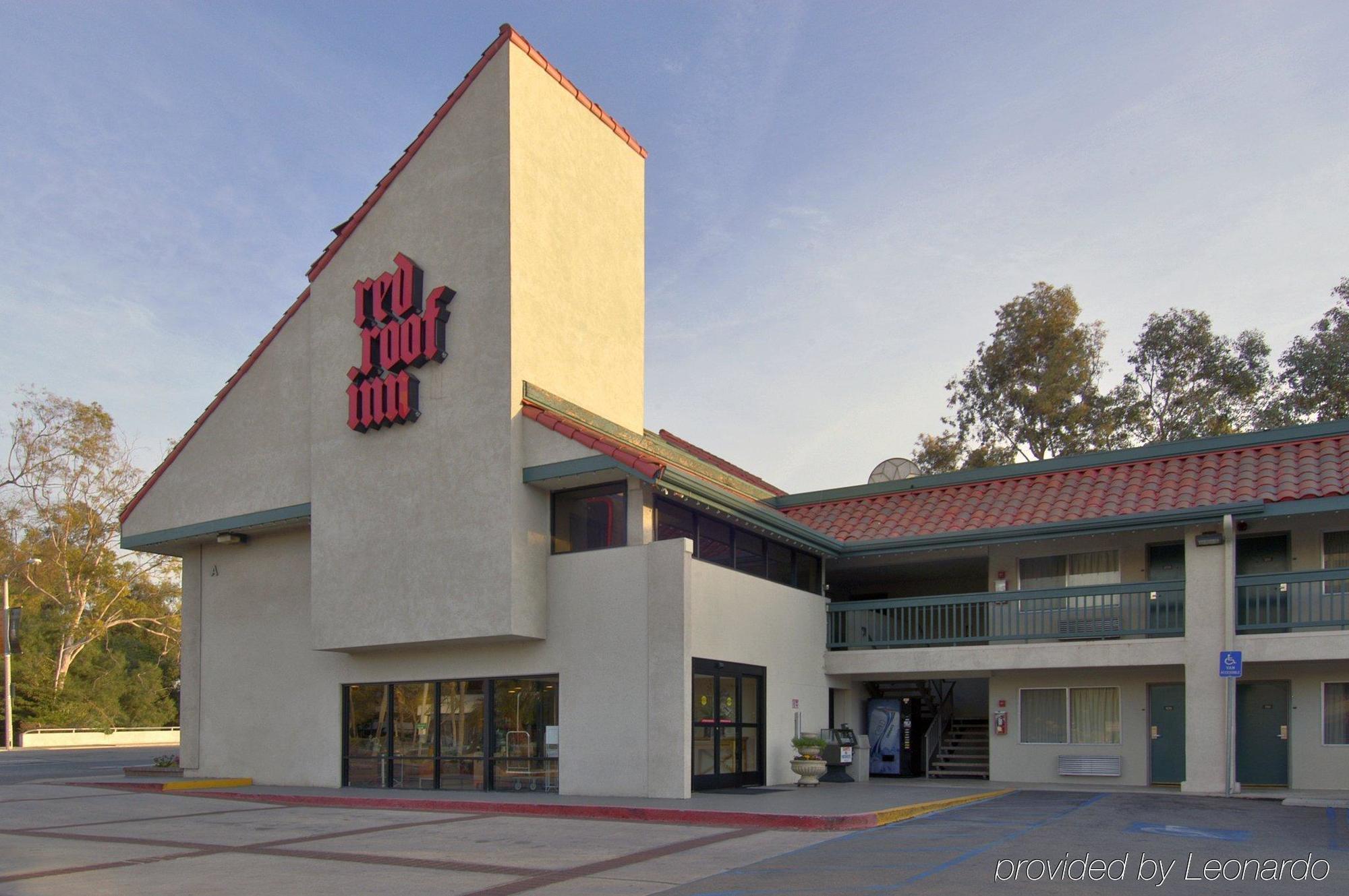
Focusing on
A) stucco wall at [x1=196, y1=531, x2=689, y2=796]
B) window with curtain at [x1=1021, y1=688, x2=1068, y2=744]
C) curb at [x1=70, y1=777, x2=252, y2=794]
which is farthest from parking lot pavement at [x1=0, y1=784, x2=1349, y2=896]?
window with curtain at [x1=1021, y1=688, x2=1068, y2=744]

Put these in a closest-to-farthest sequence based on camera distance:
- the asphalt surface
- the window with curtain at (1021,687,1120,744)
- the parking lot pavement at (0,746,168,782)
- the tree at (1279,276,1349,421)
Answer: the window with curtain at (1021,687,1120,744)
the asphalt surface
the parking lot pavement at (0,746,168,782)
the tree at (1279,276,1349,421)

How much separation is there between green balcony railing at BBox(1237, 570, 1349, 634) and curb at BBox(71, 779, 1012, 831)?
544 cm

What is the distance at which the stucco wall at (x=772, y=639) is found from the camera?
1962 centimetres

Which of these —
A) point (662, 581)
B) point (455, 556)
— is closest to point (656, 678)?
point (662, 581)

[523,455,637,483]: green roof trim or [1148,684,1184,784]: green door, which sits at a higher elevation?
[523,455,637,483]: green roof trim

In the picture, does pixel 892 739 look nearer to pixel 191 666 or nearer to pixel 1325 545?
pixel 1325 545

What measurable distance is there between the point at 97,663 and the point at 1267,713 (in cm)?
5742

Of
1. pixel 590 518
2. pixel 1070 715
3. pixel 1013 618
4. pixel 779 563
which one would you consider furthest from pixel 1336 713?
pixel 590 518

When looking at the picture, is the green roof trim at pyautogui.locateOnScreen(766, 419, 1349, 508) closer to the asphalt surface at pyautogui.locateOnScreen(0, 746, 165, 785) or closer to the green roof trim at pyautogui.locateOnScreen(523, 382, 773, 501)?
the green roof trim at pyautogui.locateOnScreen(523, 382, 773, 501)

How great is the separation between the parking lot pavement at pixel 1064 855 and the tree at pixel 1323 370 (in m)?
27.7

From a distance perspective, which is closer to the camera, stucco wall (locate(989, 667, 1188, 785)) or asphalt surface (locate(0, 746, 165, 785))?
stucco wall (locate(989, 667, 1188, 785))

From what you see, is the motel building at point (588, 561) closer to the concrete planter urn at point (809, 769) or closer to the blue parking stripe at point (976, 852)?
the concrete planter urn at point (809, 769)

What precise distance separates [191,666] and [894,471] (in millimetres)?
17375

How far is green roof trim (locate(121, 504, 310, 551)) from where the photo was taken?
2319cm
